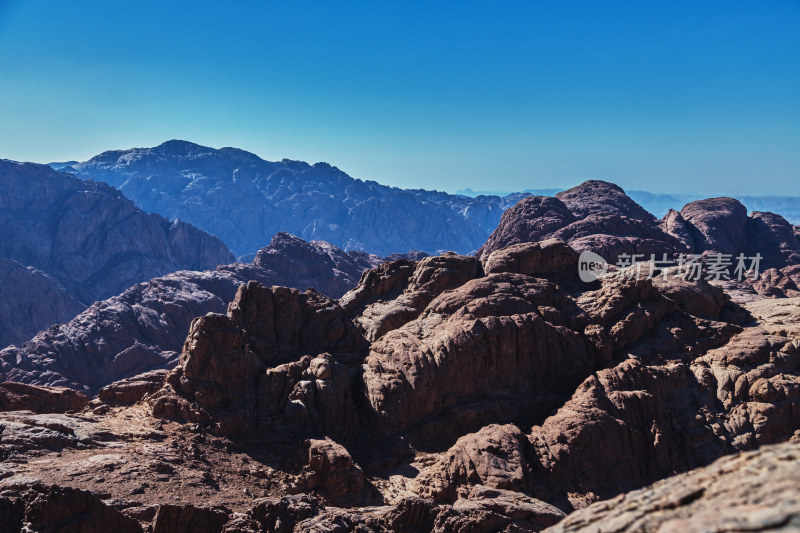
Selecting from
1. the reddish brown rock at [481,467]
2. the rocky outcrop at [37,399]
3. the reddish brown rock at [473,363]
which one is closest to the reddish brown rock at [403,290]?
the reddish brown rock at [473,363]

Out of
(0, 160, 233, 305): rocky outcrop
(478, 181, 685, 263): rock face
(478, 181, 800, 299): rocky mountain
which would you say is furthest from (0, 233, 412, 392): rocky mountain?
A: (0, 160, 233, 305): rocky outcrop

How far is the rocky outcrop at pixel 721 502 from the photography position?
23.1ft

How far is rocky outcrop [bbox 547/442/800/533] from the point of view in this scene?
7055 millimetres

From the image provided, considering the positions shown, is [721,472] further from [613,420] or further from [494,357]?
[494,357]

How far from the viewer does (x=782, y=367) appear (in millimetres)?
32781

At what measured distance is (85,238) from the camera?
532 ft

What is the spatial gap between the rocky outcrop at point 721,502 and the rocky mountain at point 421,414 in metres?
11.1

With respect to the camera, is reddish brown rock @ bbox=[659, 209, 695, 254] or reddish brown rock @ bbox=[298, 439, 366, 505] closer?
reddish brown rock @ bbox=[298, 439, 366, 505]

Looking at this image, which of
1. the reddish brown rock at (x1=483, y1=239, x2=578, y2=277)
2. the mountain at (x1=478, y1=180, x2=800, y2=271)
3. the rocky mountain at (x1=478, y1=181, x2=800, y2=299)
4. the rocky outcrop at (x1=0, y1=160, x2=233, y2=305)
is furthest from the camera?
the rocky outcrop at (x1=0, y1=160, x2=233, y2=305)

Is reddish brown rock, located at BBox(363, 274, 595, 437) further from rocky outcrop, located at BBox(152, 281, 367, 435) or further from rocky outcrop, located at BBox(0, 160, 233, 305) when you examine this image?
rocky outcrop, located at BBox(0, 160, 233, 305)

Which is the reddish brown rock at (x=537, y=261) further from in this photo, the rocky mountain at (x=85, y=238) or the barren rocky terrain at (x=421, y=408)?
the rocky mountain at (x=85, y=238)

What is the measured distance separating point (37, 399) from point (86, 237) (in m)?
147

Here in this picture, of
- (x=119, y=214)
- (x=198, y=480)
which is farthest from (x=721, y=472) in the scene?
(x=119, y=214)

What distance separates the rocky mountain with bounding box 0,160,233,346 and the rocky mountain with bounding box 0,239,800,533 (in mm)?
115545
